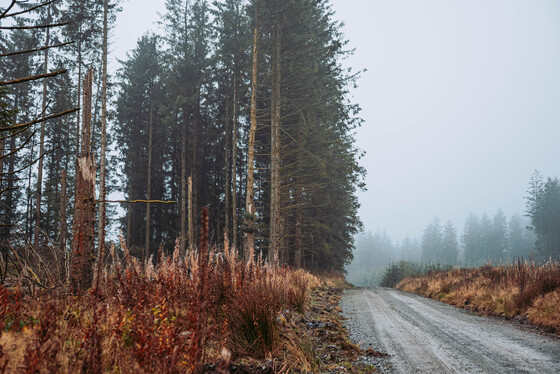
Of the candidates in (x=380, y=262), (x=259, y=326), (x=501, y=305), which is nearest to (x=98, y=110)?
(x=259, y=326)

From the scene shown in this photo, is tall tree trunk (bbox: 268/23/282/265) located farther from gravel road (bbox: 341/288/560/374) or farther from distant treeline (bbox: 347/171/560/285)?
distant treeline (bbox: 347/171/560/285)

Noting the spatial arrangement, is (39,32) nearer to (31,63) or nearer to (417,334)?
(31,63)

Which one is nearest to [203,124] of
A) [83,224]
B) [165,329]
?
[83,224]

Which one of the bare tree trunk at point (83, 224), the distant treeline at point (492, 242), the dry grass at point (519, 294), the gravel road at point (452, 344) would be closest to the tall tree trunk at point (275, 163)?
the gravel road at point (452, 344)

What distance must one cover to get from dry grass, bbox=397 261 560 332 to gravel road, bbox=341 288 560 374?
817 millimetres

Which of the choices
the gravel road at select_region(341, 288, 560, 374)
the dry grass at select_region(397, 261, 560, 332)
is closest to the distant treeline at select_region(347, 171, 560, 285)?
the dry grass at select_region(397, 261, 560, 332)

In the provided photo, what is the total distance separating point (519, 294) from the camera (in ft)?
29.5

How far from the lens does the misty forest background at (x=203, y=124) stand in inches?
635

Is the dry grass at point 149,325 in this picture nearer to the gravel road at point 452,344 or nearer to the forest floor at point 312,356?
the forest floor at point 312,356

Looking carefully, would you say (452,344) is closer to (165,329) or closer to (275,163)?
(165,329)

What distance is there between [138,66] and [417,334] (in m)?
30.4

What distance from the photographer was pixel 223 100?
26.0 meters

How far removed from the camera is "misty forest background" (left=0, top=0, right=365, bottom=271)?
16125mm

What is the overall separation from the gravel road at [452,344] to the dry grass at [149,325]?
178 centimetres
